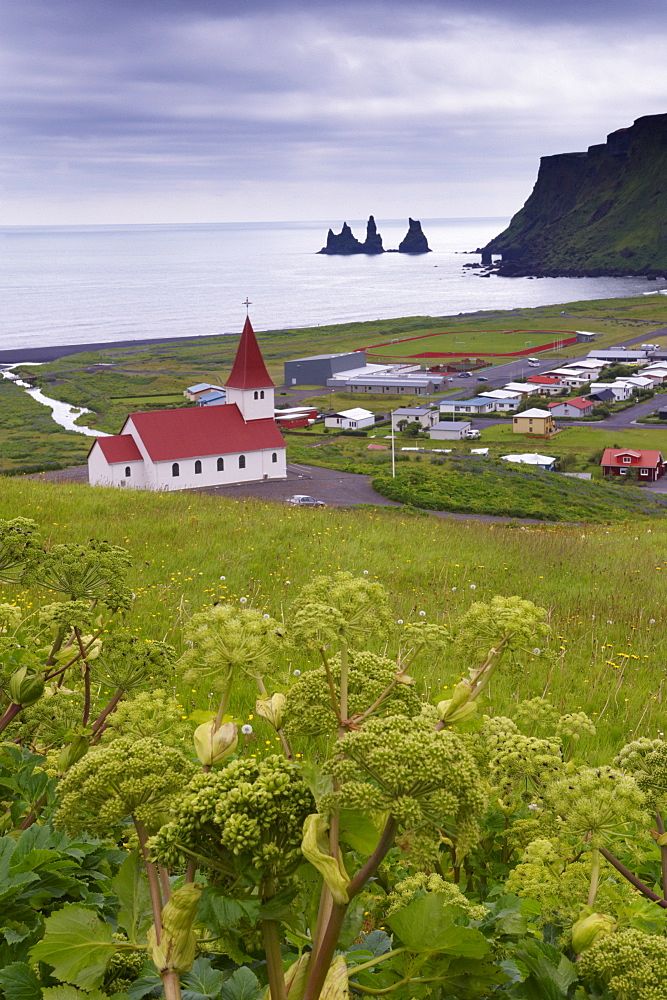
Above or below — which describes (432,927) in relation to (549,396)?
above

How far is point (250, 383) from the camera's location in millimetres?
54375

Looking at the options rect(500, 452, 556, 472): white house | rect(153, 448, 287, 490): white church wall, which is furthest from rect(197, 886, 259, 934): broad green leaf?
rect(500, 452, 556, 472): white house

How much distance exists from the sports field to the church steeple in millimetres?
88683

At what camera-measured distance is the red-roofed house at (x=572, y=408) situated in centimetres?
9662

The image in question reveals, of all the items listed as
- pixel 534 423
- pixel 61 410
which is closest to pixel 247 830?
pixel 534 423

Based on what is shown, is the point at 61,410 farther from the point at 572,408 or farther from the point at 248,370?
the point at 572,408

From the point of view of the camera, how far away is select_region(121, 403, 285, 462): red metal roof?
53.2m

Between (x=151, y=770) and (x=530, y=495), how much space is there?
57199 mm

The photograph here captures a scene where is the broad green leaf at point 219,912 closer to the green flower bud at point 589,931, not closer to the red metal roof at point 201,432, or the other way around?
the green flower bud at point 589,931

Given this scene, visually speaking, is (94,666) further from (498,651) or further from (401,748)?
(401,748)

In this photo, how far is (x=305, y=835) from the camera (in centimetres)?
126

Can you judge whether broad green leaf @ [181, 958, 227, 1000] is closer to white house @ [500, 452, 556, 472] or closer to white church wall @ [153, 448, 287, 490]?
white church wall @ [153, 448, 287, 490]

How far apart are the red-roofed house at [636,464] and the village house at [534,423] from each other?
16070 mm

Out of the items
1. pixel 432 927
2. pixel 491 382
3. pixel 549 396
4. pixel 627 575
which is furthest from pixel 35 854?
pixel 491 382
